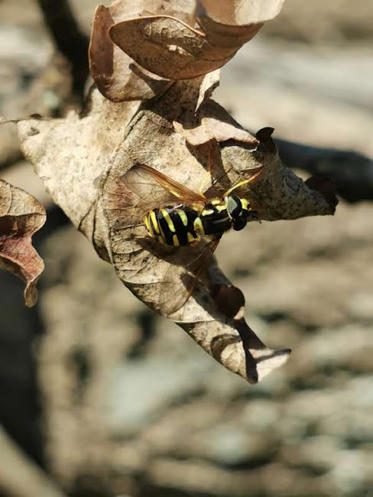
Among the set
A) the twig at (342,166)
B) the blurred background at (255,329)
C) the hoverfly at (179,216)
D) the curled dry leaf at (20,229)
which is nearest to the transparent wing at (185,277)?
the hoverfly at (179,216)

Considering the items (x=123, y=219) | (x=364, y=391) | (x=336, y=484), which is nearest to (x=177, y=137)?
(x=123, y=219)

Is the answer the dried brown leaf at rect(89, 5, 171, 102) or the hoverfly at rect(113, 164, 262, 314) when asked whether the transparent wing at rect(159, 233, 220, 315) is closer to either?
the hoverfly at rect(113, 164, 262, 314)

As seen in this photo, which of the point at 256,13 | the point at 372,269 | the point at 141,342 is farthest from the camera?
the point at 141,342

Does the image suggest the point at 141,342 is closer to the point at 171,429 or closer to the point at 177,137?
the point at 171,429

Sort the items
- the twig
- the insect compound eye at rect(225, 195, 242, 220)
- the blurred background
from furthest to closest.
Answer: the blurred background < the twig < the insect compound eye at rect(225, 195, 242, 220)

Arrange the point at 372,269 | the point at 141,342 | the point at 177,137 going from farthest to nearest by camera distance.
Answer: the point at 141,342
the point at 372,269
the point at 177,137

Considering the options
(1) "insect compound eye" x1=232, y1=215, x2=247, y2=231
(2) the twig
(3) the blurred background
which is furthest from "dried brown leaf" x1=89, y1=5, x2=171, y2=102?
(3) the blurred background

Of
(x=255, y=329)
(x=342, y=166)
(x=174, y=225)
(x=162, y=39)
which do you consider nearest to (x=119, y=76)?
(x=162, y=39)
